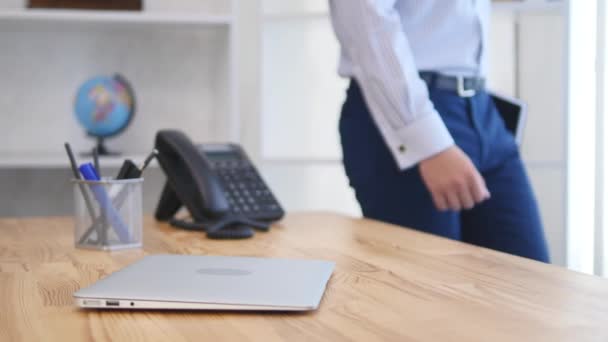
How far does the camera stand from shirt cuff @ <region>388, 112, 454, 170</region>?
4.37ft

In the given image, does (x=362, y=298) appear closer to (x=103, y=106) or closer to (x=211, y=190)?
(x=211, y=190)

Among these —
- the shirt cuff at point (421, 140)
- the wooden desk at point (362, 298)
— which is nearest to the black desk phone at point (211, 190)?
the wooden desk at point (362, 298)

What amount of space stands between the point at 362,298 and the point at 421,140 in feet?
2.14

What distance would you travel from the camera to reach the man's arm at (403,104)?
1316 millimetres

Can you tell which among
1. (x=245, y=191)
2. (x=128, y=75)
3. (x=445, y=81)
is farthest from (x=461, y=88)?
(x=128, y=75)

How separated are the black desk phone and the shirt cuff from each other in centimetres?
22

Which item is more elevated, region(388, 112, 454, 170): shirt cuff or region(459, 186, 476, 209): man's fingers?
region(388, 112, 454, 170): shirt cuff

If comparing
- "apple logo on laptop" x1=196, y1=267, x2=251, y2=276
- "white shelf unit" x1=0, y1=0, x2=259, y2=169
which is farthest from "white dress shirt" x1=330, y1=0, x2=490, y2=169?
"white shelf unit" x1=0, y1=0, x2=259, y2=169

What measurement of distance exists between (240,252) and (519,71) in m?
1.79

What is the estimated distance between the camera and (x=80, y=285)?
79 cm

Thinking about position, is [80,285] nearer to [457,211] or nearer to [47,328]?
[47,328]

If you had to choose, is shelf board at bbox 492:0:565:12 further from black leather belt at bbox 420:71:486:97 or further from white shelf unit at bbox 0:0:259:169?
black leather belt at bbox 420:71:486:97

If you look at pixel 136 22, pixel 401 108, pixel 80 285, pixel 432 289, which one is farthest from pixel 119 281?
pixel 136 22

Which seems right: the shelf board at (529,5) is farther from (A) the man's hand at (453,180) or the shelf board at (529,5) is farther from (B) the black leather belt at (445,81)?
(A) the man's hand at (453,180)
